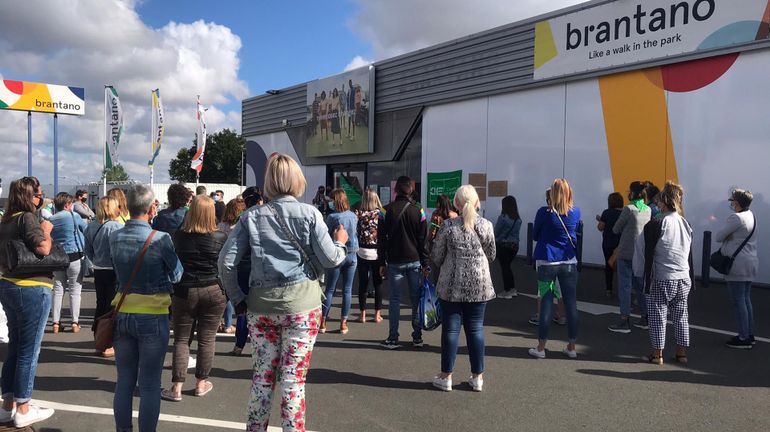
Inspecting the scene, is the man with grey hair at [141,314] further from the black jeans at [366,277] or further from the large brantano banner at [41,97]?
the large brantano banner at [41,97]

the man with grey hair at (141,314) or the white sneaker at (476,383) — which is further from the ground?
the man with grey hair at (141,314)

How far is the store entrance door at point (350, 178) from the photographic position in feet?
65.0

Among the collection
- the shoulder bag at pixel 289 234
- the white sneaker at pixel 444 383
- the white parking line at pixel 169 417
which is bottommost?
the white parking line at pixel 169 417

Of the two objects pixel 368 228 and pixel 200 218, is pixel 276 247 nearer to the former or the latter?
pixel 200 218

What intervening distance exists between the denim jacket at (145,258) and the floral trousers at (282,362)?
728mm

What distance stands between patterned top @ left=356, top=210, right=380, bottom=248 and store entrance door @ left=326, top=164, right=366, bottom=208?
39.3 ft

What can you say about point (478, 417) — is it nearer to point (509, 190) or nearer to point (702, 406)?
point (702, 406)

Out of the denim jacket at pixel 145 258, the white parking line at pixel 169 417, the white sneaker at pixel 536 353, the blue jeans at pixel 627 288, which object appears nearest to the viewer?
the denim jacket at pixel 145 258

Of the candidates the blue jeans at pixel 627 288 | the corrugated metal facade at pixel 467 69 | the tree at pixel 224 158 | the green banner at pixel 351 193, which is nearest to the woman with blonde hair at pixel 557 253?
the blue jeans at pixel 627 288

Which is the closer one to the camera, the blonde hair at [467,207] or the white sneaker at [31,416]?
the white sneaker at [31,416]

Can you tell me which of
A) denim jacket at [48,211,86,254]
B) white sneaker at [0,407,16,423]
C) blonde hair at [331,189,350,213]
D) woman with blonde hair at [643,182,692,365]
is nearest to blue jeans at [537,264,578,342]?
woman with blonde hair at [643,182,692,365]

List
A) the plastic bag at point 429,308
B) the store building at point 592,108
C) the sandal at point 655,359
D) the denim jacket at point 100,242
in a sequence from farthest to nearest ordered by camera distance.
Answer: the store building at point 592,108
the sandal at point 655,359
the plastic bag at point 429,308
the denim jacket at point 100,242

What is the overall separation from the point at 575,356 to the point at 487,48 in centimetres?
1076

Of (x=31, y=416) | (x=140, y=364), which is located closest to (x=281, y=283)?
(x=140, y=364)
